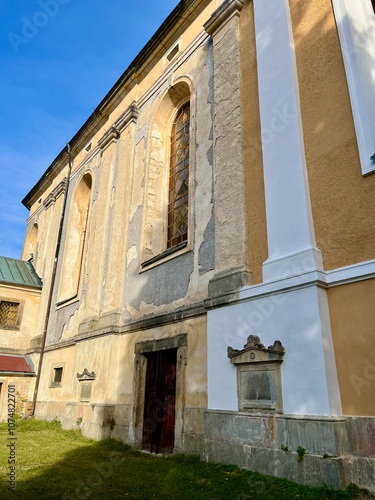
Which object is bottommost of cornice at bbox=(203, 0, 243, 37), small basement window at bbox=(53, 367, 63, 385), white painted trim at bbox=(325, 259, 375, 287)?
small basement window at bbox=(53, 367, 63, 385)

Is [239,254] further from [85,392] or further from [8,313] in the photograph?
[8,313]

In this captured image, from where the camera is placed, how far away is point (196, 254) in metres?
7.52

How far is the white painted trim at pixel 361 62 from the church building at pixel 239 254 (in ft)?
0.08

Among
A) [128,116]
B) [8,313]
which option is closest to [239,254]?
[128,116]

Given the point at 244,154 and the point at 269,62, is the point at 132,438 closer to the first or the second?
the point at 244,154

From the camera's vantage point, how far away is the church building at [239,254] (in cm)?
477

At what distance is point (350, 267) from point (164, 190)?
18.9ft

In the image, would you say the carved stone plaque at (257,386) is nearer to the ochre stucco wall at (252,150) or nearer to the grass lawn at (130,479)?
the grass lawn at (130,479)

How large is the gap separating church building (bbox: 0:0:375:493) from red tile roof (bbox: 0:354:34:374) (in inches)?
72.7

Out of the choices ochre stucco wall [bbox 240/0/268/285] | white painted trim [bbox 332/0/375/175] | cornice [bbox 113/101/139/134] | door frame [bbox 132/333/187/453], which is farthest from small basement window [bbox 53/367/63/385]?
white painted trim [bbox 332/0/375/175]

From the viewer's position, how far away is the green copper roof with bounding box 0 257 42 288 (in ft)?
49.2

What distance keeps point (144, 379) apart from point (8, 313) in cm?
872

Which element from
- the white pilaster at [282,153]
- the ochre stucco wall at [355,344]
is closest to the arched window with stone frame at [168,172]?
the white pilaster at [282,153]

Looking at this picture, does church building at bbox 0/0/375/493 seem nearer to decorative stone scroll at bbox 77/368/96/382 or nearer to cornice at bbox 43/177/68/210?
decorative stone scroll at bbox 77/368/96/382
